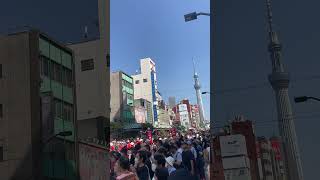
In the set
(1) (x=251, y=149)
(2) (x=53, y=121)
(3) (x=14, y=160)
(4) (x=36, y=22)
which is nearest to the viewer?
(1) (x=251, y=149)

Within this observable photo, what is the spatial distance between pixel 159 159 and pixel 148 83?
0.76 m

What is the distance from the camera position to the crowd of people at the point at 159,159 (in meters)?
2.82

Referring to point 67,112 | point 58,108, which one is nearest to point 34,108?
point 58,108

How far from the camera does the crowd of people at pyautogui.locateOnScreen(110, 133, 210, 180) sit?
9.26 feet

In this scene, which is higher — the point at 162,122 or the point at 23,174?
the point at 162,122

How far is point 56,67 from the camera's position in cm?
731

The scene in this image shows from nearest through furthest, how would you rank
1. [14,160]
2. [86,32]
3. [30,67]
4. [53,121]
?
[86,32] → [14,160] → [53,121] → [30,67]

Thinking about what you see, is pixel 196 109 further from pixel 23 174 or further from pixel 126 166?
pixel 23 174

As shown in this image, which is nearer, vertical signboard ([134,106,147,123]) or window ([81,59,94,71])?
vertical signboard ([134,106,147,123])

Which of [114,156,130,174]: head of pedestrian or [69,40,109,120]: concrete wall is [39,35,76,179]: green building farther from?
[114,156,130,174]: head of pedestrian

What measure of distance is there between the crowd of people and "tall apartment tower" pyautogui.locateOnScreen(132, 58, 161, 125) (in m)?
0.42

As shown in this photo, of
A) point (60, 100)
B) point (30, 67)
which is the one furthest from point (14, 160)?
point (30, 67)

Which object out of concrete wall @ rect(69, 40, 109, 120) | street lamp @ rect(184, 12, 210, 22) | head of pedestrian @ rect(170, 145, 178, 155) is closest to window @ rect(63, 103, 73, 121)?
concrete wall @ rect(69, 40, 109, 120)

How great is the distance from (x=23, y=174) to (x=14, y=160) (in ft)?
1.27
